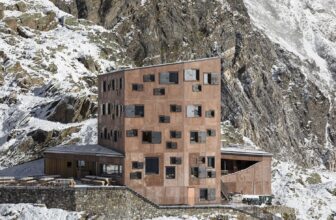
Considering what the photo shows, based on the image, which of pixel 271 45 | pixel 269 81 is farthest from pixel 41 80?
pixel 271 45

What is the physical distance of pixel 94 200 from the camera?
68.7m

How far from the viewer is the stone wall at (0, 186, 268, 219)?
6825 centimetres

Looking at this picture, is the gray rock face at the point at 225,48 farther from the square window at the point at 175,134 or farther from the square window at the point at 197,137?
the square window at the point at 175,134

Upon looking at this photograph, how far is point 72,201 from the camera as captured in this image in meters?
68.2

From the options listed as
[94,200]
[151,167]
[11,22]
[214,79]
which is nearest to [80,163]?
[151,167]

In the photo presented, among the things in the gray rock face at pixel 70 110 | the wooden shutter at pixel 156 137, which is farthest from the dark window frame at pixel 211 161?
the gray rock face at pixel 70 110

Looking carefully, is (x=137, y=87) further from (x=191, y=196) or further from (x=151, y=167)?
(x=191, y=196)

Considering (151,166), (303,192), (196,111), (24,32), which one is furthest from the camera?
(24,32)

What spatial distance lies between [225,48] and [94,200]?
74.0m

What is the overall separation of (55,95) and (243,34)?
5017 centimetres

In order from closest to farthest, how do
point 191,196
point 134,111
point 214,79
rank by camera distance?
point 134,111 < point 191,196 < point 214,79

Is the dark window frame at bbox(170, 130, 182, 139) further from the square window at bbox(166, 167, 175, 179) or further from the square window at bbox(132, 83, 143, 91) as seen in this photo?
the square window at bbox(132, 83, 143, 91)

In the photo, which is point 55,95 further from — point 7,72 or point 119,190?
point 119,190

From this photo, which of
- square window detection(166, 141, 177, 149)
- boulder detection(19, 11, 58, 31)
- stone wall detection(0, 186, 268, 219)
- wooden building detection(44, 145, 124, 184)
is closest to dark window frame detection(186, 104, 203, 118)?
square window detection(166, 141, 177, 149)
